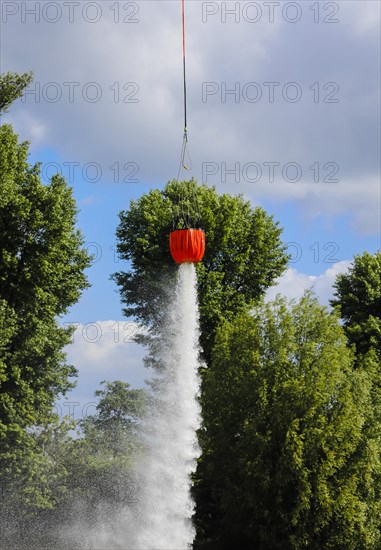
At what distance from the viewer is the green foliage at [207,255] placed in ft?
196

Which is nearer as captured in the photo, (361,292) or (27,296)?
(27,296)

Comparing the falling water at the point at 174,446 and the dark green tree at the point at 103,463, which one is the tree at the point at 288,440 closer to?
the falling water at the point at 174,446

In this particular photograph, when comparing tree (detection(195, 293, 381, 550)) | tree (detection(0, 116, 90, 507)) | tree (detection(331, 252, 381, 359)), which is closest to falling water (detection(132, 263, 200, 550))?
tree (detection(195, 293, 381, 550))

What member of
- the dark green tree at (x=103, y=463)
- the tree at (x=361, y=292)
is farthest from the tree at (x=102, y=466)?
the tree at (x=361, y=292)

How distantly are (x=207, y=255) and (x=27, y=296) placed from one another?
52.7 ft

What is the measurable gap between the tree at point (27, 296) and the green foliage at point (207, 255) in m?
10.3

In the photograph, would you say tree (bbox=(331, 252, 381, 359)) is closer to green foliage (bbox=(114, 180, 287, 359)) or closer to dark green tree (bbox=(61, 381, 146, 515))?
green foliage (bbox=(114, 180, 287, 359))

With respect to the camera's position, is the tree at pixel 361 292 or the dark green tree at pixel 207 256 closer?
the dark green tree at pixel 207 256

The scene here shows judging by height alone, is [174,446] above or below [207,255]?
below

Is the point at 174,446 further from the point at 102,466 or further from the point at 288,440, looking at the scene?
the point at 102,466

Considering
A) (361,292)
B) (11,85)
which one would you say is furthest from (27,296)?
(361,292)

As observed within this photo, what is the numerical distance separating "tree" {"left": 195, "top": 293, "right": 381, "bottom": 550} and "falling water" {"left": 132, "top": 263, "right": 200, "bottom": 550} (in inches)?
75.6

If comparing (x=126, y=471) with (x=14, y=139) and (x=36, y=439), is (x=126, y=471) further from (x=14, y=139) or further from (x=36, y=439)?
(x=14, y=139)

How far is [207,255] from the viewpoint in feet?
202
